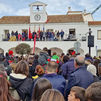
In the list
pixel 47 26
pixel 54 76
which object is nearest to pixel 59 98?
pixel 54 76

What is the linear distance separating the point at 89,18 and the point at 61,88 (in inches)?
1440

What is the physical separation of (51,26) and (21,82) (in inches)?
1045

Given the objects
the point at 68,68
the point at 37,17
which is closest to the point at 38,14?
the point at 37,17

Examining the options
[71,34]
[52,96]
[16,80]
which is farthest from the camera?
[71,34]

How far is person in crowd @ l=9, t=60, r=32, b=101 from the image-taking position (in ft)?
12.1

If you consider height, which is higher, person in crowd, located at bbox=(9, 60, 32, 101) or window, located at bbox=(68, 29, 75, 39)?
window, located at bbox=(68, 29, 75, 39)

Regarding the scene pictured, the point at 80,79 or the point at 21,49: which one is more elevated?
the point at 80,79

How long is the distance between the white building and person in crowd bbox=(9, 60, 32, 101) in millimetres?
23397

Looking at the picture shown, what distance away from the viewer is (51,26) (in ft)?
98.1

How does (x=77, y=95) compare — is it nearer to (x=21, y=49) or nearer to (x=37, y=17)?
(x=21, y=49)

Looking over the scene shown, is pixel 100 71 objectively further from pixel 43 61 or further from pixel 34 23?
pixel 34 23

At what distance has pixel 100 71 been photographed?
16.3 feet

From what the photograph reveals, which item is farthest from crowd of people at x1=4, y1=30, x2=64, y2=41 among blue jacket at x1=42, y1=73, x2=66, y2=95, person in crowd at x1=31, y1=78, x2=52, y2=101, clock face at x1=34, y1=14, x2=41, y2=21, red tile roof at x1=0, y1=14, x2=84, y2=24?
person in crowd at x1=31, y1=78, x2=52, y2=101

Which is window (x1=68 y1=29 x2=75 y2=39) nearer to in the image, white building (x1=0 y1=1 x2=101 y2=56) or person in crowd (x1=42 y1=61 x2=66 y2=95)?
white building (x1=0 y1=1 x2=101 y2=56)
